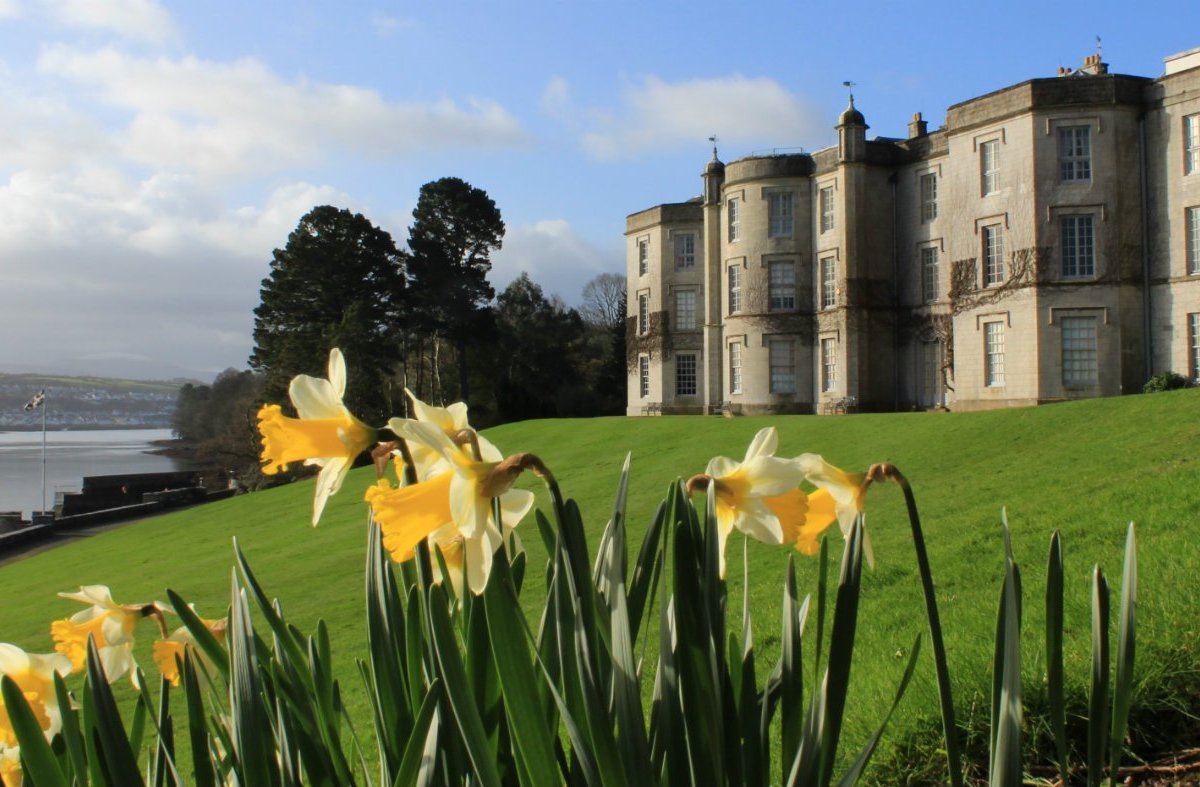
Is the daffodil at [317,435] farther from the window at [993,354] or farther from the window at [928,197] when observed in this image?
the window at [928,197]

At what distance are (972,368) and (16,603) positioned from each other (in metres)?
23.7

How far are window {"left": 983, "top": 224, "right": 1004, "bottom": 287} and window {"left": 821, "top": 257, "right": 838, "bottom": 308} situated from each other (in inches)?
230

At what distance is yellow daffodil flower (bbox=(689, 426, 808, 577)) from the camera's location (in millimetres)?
1565

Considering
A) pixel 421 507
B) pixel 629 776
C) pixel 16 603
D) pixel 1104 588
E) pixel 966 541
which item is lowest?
pixel 16 603

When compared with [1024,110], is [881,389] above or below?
below

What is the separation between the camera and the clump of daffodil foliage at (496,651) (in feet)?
4.38

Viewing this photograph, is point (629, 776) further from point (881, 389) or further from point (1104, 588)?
point (881, 389)

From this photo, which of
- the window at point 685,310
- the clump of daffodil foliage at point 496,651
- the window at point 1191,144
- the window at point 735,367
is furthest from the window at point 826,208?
the clump of daffodil foliage at point 496,651

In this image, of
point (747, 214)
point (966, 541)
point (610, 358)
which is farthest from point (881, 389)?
point (966, 541)

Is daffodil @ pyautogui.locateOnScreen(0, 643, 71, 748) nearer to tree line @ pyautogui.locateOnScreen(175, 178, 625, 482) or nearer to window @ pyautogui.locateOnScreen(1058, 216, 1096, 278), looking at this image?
window @ pyautogui.locateOnScreen(1058, 216, 1096, 278)

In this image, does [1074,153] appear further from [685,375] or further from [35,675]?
[35,675]

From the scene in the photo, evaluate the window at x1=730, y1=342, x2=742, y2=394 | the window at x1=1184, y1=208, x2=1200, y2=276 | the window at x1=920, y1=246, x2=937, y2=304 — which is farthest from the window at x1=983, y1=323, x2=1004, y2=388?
the window at x1=730, y1=342, x2=742, y2=394

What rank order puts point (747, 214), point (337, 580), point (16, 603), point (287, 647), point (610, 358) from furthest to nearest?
point (610, 358)
point (747, 214)
point (16, 603)
point (337, 580)
point (287, 647)

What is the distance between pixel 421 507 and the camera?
1.33 metres
